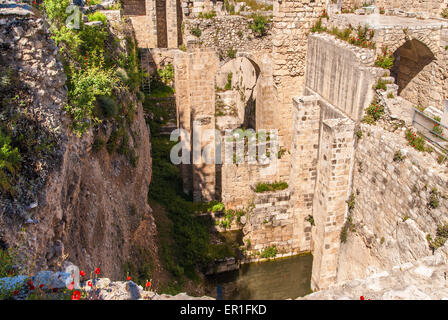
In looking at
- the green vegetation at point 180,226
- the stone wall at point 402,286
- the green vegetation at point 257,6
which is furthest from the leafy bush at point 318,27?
the stone wall at point 402,286

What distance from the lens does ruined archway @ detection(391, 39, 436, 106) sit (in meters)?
10.8

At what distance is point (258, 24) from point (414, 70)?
4500mm

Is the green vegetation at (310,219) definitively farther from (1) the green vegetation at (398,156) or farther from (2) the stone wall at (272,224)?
(1) the green vegetation at (398,156)

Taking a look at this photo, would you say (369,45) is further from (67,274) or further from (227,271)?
(67,274)

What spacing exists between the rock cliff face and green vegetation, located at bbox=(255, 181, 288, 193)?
5945 millimetres

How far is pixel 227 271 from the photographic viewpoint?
38.9 ft

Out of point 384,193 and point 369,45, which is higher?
point 369,45

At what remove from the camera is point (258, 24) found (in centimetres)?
1225

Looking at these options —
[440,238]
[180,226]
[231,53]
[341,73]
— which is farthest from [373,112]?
[180,226]

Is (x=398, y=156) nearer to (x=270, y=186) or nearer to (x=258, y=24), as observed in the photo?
(x=270, y=186)

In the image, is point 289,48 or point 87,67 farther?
point 289,48

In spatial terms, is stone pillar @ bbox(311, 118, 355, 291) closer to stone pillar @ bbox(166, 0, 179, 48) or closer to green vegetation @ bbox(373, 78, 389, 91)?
green vegetation @ bbox(373, 78, 389, 91)

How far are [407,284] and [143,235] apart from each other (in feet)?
19.9
